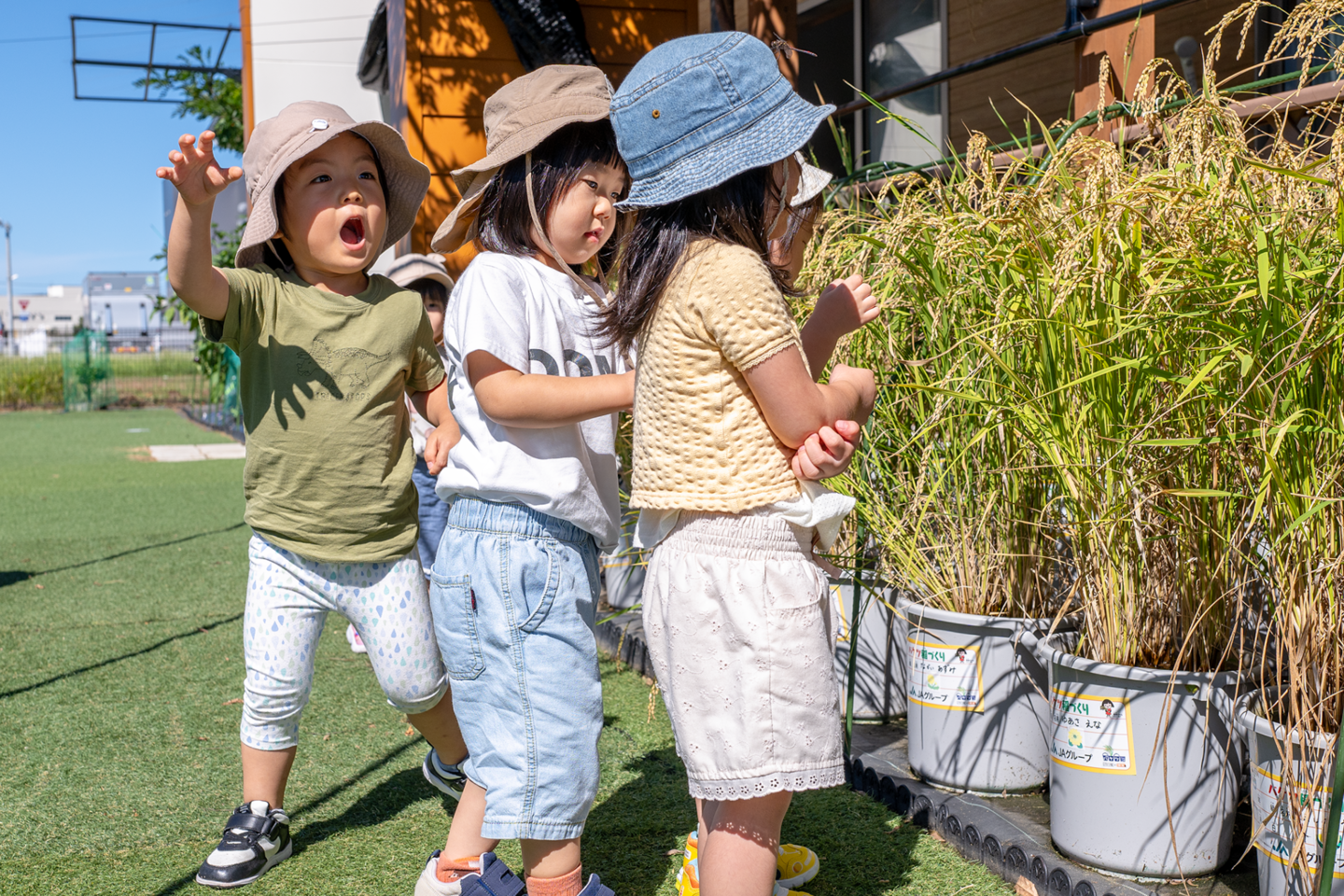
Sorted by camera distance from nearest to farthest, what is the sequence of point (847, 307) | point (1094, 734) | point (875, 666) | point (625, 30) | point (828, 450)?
point (828, 450) → point (847, 307) → point (1094, 734) → point (875, 666) → point (625, 30)

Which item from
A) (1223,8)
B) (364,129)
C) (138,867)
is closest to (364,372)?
(364,129)

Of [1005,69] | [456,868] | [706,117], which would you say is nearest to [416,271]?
[456,868]

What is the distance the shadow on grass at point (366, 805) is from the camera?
7.93ft

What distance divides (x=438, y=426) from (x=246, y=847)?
0.88m

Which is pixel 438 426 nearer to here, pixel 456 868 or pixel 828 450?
pixel 456 868

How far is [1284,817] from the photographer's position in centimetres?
162

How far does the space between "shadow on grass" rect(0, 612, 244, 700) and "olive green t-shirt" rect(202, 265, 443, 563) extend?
1844 millimetres

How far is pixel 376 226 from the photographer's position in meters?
2.19

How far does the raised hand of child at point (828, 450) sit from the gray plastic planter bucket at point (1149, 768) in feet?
2.46

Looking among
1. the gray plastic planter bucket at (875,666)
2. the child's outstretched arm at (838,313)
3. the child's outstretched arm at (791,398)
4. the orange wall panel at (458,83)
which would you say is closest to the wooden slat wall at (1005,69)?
the orange wall panel at (458,83)

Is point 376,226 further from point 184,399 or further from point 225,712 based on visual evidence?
point 184,399

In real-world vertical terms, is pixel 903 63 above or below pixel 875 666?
above

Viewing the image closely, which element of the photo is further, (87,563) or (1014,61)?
(1014,61)

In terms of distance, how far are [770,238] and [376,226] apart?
923 mm
